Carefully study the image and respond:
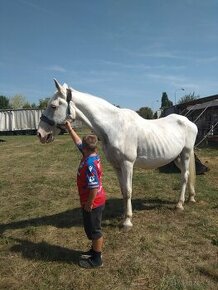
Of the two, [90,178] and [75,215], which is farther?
[75,215]

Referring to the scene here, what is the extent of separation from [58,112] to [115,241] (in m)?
2.40

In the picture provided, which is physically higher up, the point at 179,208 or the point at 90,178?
the point at 90,178

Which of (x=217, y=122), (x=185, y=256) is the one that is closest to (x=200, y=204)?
(x=185, y=256)

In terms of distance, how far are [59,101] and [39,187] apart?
190 inches

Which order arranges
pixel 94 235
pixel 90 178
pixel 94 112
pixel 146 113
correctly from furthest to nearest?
pixel 146 113, pixel 94 112, pixel 94 235, pixel 90 178

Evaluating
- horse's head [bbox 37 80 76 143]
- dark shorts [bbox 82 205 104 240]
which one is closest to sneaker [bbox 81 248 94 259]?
dark shorts [bbox 82 205 104 240]

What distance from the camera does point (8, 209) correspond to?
8195 mm

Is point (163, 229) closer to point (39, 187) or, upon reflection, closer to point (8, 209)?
point (8, 209)

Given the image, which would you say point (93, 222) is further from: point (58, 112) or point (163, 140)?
point (163, 140)

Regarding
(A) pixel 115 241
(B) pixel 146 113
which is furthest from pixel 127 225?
(B) pixel 146 113

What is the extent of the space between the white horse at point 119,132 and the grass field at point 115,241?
2.76 ft

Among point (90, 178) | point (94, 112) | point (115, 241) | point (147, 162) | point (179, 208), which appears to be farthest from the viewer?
point (179, 208)

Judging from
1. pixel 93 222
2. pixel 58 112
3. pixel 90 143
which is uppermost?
pixel 58 112

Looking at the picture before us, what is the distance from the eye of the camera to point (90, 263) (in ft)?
16.6
